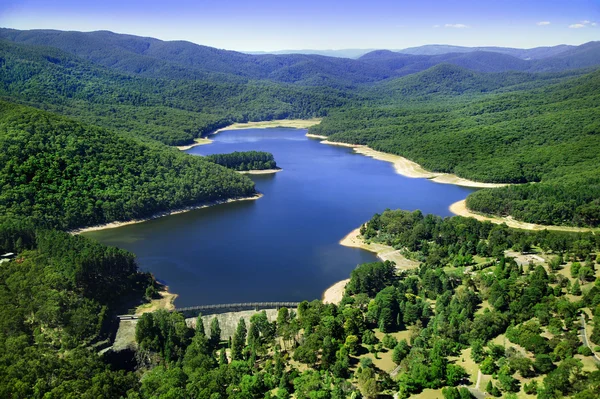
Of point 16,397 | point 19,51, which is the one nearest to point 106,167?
point 16,397

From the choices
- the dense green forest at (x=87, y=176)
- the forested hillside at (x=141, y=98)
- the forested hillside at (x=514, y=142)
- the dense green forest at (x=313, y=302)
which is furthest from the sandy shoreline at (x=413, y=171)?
the forested hillside at (x=141, y=98)

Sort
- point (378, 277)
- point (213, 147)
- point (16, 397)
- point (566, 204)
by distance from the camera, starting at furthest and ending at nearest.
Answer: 1. point (213, 147)
2. point (566, 204)
3. point (378, 277)
4. point (16, 397)

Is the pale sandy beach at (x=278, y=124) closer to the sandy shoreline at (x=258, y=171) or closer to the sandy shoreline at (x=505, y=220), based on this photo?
the sandy shoreline at (x=258, y=171)

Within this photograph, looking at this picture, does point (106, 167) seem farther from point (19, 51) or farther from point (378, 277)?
point (19, 51)

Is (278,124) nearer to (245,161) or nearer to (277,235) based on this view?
(245,161)

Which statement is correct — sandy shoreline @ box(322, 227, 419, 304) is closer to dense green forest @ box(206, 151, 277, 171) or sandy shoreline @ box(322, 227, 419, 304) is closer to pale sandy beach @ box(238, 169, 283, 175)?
pale sandy beach @ box(238, 169, 283, 175)
